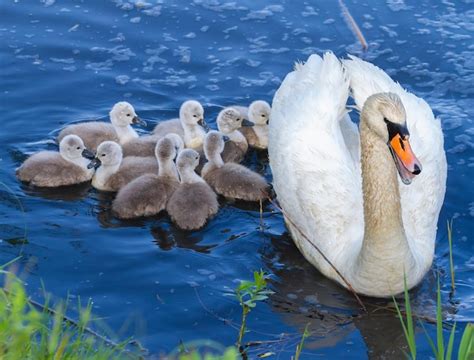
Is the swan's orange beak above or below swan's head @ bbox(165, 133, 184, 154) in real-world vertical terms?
above

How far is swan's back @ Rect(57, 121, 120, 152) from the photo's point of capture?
9.49m

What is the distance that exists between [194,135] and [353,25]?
2.72 meters

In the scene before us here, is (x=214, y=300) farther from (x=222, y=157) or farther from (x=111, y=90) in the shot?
(x=111, y=90)

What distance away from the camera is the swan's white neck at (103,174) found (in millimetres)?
8906

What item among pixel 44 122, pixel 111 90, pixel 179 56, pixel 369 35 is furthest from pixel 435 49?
pixel 44 122

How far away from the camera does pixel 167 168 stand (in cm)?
871

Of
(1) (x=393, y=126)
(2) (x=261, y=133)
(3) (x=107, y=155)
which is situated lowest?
(2) (x=261, y=133)

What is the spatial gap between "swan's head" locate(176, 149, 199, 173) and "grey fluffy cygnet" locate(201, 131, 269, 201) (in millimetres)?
217

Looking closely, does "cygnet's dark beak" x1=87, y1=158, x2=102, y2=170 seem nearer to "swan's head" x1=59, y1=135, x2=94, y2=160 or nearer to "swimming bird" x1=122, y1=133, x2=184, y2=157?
"swan's head" x1=59, y1=135, x2=94, y2=160

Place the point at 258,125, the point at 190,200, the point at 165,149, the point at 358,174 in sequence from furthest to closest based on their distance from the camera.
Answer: the point at 258,125, the point at 165,149, the point at 190,200, the point at 358,174

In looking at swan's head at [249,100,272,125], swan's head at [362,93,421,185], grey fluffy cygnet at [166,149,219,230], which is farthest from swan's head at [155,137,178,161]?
swan's head at [362,93,421,185]

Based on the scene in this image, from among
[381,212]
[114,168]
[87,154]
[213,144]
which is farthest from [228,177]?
[381,212]

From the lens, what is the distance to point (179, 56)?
11078mm

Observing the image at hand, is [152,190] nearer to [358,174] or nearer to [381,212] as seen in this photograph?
[358,174]
